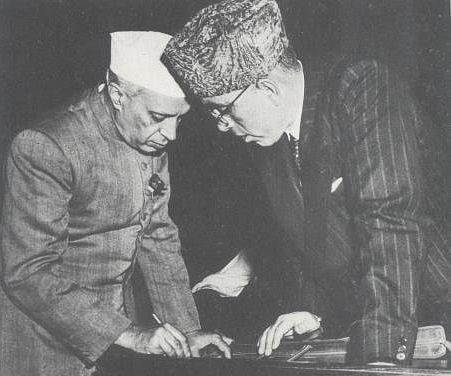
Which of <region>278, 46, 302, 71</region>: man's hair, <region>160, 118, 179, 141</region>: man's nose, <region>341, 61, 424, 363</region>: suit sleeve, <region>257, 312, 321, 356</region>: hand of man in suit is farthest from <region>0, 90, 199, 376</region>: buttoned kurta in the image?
<region>341, 61, 424, 363</region>: suit sleeve

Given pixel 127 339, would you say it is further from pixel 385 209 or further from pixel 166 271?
pixel 385 209

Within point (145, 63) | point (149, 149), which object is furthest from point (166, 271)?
point (145, 63)

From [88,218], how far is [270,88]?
699mm

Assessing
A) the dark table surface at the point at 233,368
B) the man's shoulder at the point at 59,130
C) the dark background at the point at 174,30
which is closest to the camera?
the dark table surface at the point at 233,368

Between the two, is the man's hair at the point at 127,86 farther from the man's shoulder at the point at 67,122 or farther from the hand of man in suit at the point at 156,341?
the hand of man in suit at the point at 156,341

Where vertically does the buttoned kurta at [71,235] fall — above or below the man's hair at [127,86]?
below

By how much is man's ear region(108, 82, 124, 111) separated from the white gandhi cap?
0.04 metres

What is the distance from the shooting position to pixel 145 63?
1.70 metres

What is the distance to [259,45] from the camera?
1.56 m

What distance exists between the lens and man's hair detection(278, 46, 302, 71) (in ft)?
5.32

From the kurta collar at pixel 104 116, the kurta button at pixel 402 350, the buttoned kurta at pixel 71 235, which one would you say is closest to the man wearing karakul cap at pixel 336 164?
the kurta button at pixel 402 350

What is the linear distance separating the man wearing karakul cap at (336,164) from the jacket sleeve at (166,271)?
15.2 inches

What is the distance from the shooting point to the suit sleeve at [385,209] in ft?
4.56

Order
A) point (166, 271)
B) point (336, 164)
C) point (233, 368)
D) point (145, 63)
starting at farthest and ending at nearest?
1. point (166, 271)
2. point (145, 63)
3. point (336, 164)
4. point (233, 368)
